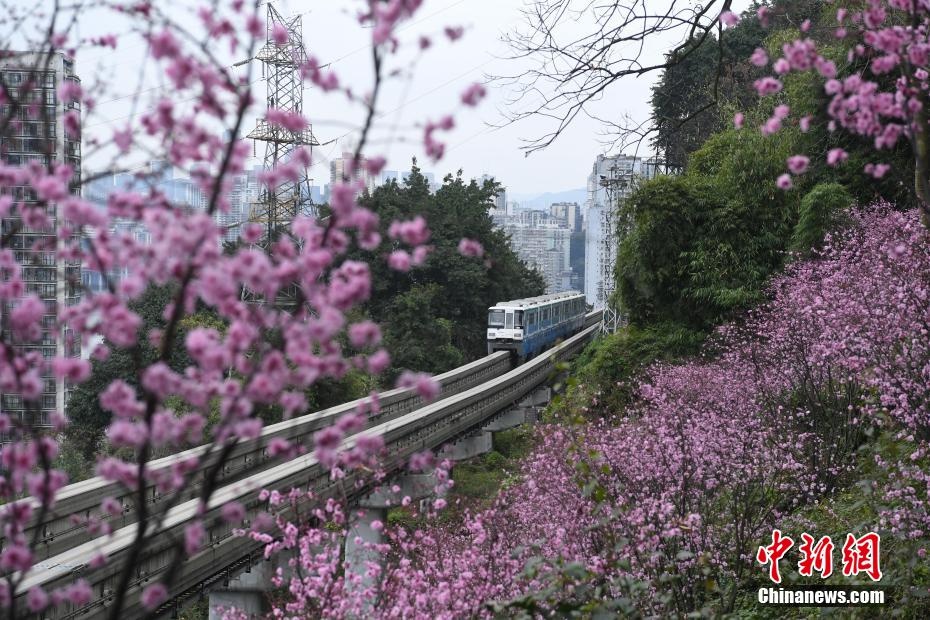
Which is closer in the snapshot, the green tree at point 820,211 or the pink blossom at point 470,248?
the pink blossom at point 470,248

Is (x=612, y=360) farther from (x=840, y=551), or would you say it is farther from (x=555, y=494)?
(x=840, y=551)

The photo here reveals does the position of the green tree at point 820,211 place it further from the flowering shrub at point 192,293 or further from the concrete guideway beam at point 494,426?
the flowering shrub at point 192,293

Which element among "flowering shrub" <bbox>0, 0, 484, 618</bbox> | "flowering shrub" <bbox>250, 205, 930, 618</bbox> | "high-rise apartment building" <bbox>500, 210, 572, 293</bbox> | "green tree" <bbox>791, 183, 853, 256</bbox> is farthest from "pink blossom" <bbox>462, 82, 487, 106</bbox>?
"high-rise apartment building" <bbox>500, 210, 572, 293</bbox>

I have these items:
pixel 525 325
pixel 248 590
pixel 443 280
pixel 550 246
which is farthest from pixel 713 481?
pixel 550 246

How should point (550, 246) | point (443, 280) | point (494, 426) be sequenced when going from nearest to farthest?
point (494, 426) → point (443, 280) → point (550, 246)

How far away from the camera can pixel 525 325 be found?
24.8 metres

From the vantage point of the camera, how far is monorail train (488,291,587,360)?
24562mm

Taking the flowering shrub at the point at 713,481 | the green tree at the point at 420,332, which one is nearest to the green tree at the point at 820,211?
the flowering shrub at the point at 713,481

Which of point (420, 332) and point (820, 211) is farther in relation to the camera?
point (420, 332)

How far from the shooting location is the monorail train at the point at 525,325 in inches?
967

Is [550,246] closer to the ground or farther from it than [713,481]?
farther from it

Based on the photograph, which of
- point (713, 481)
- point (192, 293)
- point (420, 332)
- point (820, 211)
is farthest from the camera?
point (420, 332)

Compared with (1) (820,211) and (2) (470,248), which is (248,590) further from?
(1) (820,211)

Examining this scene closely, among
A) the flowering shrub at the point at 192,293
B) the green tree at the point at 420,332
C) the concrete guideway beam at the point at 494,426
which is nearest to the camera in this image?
the flowering shrub at the point at 192,293
